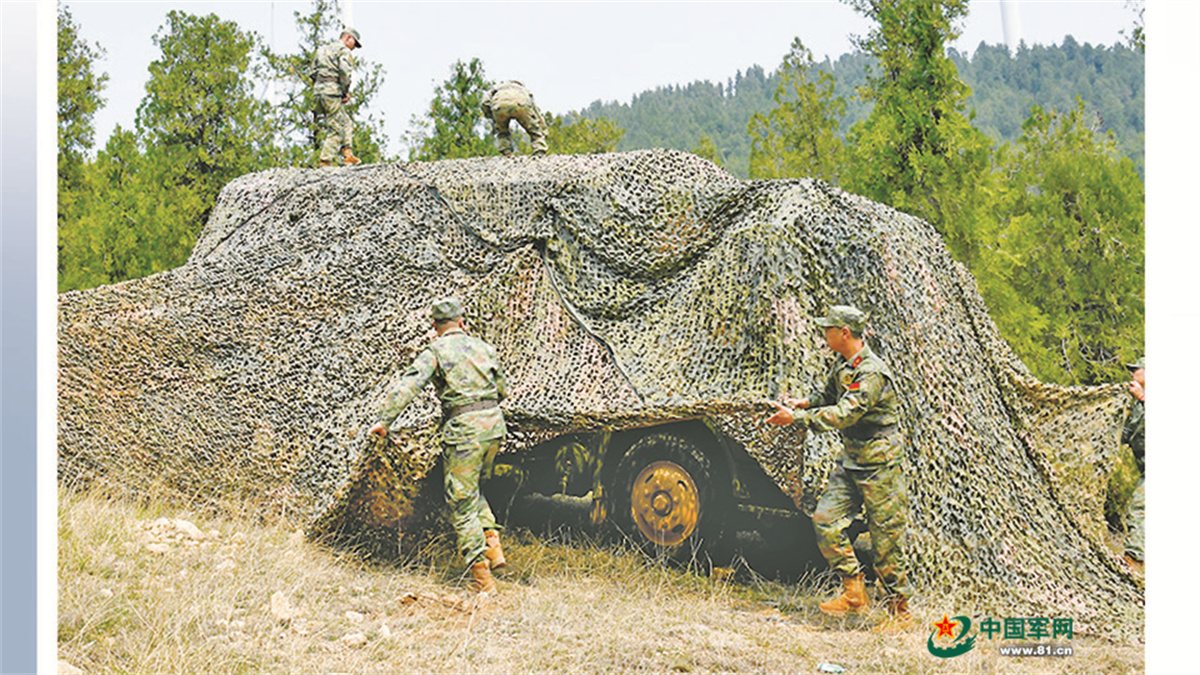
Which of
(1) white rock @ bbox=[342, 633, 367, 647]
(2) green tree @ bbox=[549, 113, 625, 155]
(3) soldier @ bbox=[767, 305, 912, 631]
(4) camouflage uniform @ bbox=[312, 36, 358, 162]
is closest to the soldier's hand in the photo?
(3) soldier @ bbox=[767, 305, 912, 631]

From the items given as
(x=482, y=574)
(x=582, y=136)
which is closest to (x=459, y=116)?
(x=582, y=136)

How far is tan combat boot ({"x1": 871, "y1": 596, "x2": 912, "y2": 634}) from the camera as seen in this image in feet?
16.3

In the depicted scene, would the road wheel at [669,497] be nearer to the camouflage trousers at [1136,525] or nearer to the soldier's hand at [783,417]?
the soldier's hand at [783,417]

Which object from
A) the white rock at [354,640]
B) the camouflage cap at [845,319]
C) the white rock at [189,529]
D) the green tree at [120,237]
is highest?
the green tree at [120,237]

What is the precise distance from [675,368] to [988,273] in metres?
5.34

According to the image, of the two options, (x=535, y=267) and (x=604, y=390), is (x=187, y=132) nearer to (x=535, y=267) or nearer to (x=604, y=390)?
(x=535, y=267)

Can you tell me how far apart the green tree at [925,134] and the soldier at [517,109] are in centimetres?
376

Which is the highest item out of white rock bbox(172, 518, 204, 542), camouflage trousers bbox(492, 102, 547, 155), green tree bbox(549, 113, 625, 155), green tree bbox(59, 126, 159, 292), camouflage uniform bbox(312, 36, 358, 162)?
green tree bbox(549, 113, 625, 155)

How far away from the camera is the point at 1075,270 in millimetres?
10508

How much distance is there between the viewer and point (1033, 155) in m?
11.8

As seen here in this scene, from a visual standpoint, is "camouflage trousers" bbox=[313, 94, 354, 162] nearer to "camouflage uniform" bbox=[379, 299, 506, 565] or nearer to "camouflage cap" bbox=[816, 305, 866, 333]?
"camouflage uniform" bbox=[379, 299, 506, 565]

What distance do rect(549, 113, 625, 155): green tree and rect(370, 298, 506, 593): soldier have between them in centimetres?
1027

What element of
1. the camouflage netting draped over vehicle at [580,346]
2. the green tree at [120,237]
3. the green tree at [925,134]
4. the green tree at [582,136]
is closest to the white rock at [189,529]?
the camouflage netting draped over vehicle at [580,346]

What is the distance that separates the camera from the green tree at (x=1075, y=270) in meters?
10.0
